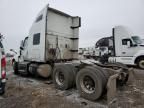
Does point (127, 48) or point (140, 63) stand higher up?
point (127, 48)

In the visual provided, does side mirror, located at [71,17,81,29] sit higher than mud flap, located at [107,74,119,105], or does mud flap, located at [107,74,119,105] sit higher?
side mirror, located at [71,17,81,29]

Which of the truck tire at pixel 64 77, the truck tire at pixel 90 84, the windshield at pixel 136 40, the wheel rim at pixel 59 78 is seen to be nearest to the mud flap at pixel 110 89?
the truck tire at pixel 90 84

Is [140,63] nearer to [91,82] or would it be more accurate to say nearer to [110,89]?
[91,82]

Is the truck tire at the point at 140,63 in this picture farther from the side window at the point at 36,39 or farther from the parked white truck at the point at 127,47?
the side window at the point at 36,39

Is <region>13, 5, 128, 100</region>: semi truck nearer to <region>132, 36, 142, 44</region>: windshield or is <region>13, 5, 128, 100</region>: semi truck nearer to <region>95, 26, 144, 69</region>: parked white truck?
<region>95, 26, 144, 69</region>: parked white truck

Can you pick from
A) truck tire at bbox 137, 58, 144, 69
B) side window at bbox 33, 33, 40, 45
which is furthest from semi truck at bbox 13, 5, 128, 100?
truck tire at bbox 137, 58, 144, 69

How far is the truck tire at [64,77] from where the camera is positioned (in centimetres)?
505

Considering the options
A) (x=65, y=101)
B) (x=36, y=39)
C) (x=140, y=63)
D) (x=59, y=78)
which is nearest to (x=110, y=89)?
(x=65, y=101)

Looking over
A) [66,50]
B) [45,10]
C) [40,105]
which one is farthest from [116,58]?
[40,105]

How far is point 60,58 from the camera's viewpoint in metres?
7.50

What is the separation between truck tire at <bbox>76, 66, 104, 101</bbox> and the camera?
3908 mm

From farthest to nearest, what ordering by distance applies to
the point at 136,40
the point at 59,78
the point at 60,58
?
the point at 136,40 → the point at 60,58 → the point at 59,78

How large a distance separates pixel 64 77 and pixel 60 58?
248 centimetres

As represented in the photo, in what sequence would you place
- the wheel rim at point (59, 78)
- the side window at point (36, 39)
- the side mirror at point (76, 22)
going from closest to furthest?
the wheel rim at point (59, 78) → the side window at point (36, 39) → the side mirror at point (76, 22)
